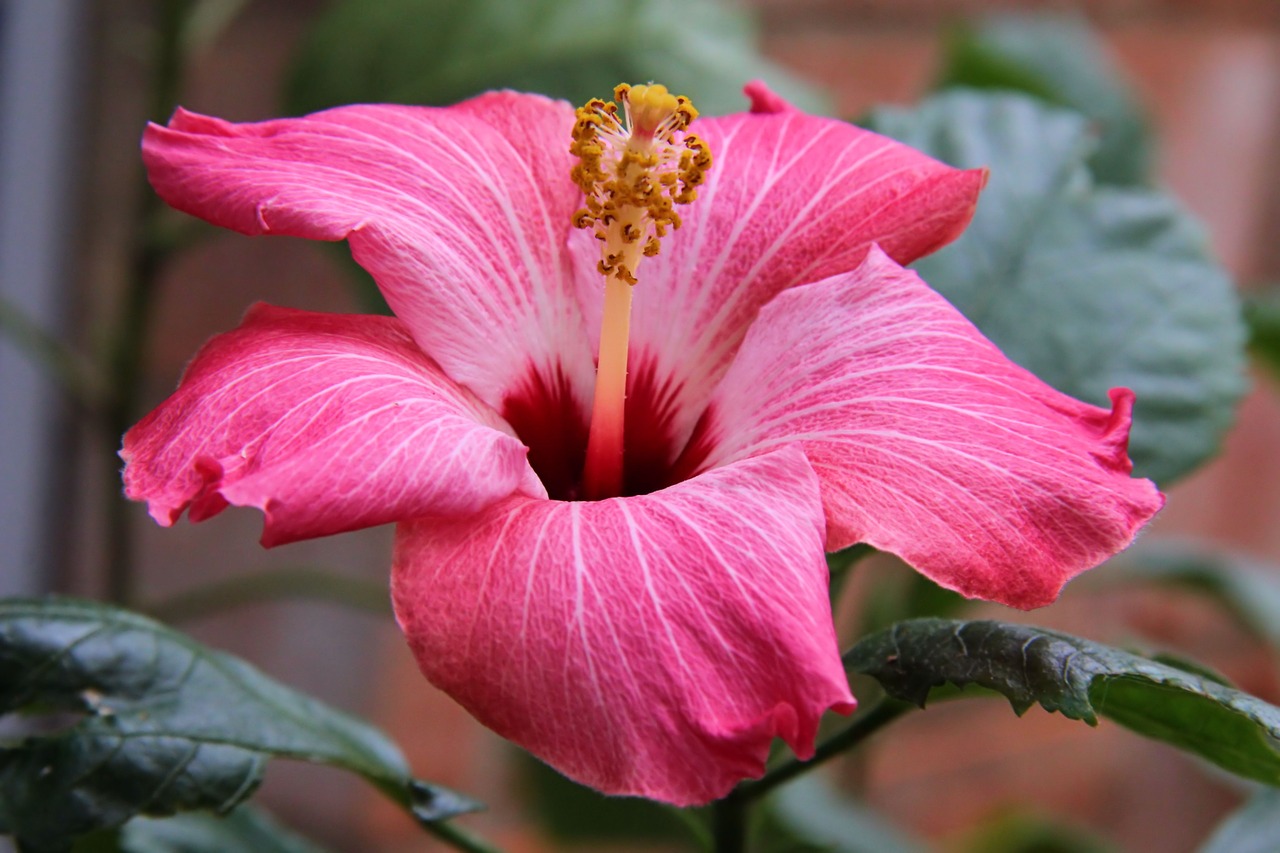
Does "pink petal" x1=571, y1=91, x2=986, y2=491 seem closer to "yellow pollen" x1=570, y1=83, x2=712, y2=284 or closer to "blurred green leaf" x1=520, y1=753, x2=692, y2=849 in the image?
"yellow pollen" x1=570, y1=83, x2=712, y2=284

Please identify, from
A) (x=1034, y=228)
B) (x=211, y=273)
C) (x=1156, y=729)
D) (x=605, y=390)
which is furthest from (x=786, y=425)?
(x=211, y=273)

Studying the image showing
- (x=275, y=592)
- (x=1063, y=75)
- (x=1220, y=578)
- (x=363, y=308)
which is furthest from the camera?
(x=1063, y=75)

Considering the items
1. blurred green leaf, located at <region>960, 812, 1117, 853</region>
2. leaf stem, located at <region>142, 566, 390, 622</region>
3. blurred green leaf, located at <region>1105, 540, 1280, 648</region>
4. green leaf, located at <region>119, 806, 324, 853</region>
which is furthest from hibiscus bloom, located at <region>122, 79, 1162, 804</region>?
blurred green leaf, located at <region>960, 812, 1117, 853</region>

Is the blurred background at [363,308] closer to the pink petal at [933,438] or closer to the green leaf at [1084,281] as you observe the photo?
the green leaf at [1084,281]

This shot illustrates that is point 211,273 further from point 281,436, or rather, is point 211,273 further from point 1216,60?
point 1216,60

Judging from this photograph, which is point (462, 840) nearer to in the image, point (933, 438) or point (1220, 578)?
point (933, 438)

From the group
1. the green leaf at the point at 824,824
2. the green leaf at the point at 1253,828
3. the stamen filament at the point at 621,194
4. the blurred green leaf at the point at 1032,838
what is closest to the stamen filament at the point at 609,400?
the stamen filament at the point at 621,194

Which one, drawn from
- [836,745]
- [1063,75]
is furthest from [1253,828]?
[1063,75]
